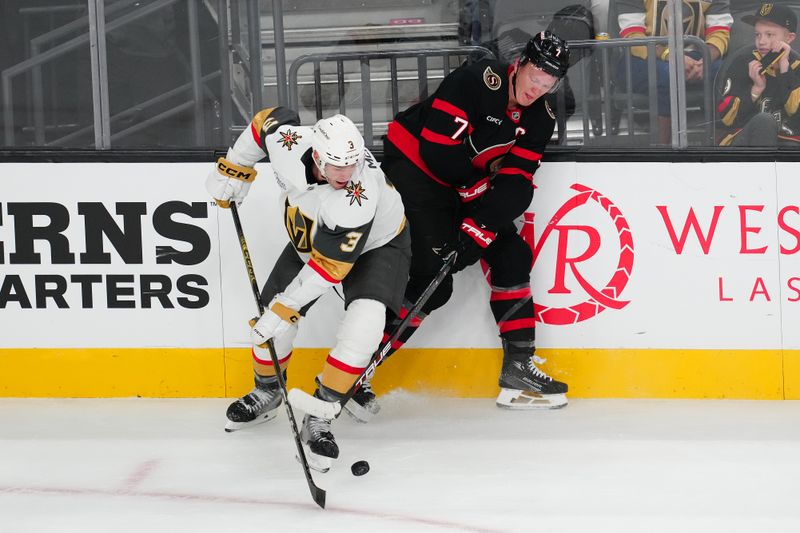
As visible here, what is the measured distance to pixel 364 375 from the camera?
10.3 ft

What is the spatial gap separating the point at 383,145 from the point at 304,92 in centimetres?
35

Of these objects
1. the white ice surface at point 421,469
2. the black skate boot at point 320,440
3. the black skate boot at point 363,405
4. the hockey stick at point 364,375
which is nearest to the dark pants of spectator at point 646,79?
the hockey stick at point 364,375

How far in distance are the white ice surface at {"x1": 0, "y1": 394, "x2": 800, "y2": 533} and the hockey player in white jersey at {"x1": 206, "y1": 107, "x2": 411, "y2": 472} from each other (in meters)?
0.21

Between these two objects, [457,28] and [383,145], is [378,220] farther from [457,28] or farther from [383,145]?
[457,28]

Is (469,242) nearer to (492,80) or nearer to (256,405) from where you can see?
(492,80)

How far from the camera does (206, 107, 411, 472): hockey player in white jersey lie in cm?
296

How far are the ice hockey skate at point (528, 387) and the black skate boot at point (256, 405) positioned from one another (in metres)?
0.77

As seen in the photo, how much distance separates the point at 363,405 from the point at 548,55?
126 cm

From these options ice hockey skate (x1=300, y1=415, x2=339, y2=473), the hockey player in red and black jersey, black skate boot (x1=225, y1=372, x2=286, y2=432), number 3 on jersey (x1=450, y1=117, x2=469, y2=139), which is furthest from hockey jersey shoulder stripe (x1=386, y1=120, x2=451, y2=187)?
ice hockey skate (x1=300, y1=415, x2=339, y2=473)

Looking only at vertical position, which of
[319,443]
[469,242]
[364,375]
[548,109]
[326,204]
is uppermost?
[548,109]

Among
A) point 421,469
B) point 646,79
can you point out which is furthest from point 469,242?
point 646,79

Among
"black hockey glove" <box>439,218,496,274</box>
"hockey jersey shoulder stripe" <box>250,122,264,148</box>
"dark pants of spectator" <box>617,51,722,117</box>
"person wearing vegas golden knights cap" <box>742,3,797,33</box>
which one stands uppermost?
"person wearing vegas golden knights cap" <box>742,3,797,33</box>

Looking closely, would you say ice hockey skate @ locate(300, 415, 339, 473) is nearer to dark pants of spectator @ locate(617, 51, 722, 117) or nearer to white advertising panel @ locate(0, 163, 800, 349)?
white advertising panel @ locate(0, 163, 800, 349)

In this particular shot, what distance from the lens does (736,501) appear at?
2.79 m
